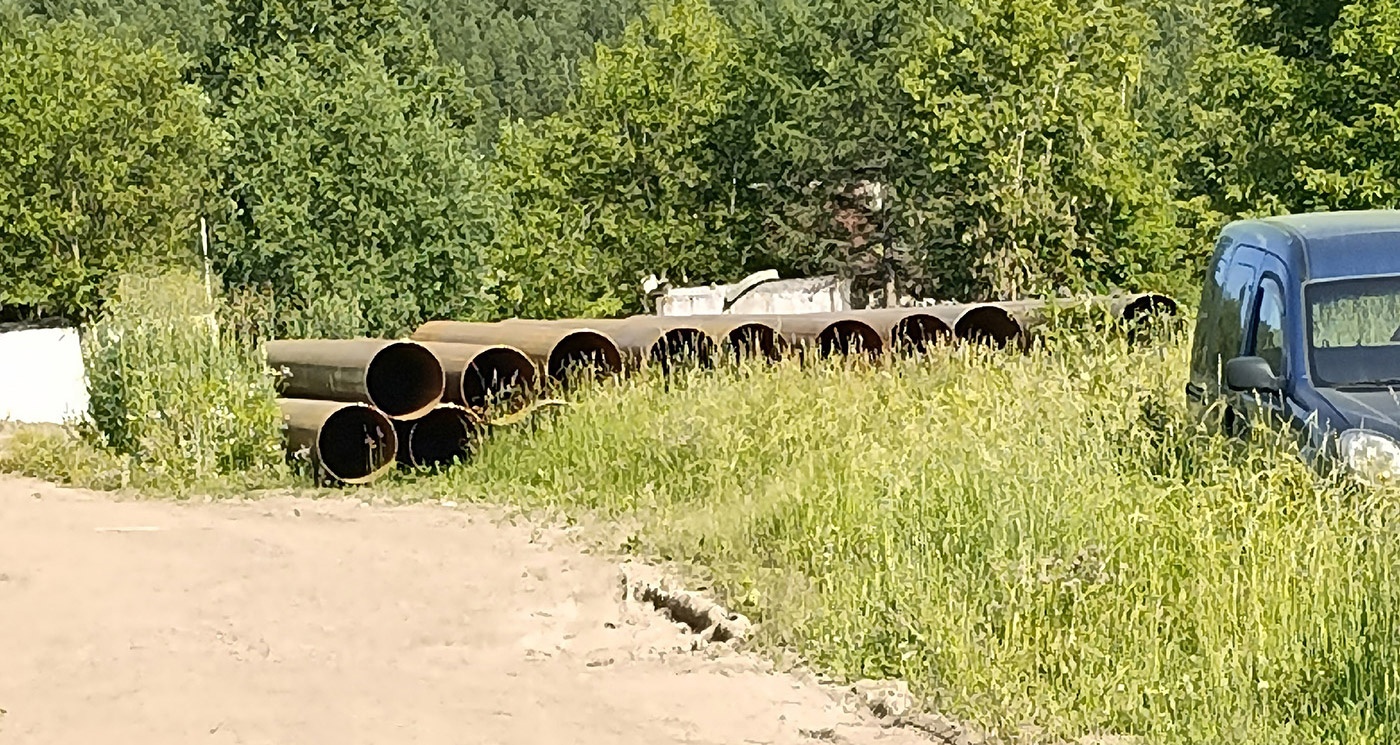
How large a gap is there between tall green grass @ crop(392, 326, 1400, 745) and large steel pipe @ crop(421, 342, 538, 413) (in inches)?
87.8

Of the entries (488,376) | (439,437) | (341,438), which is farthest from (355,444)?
(488,376)

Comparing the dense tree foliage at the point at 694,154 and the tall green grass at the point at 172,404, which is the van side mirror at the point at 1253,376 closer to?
the tall green grass at the point at 172,404

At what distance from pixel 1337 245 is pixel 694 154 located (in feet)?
135

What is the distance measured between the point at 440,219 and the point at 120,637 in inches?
1215

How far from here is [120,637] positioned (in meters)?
7.33

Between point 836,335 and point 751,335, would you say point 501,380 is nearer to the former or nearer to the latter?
point 751,335

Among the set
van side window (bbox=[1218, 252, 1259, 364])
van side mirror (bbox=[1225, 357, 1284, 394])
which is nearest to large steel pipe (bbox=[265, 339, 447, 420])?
van side window (bbox=[1218, 252, 1259, 364])

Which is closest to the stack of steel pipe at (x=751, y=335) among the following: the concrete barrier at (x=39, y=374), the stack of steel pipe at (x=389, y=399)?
the stack of steel pipe at (x=389, y=399)

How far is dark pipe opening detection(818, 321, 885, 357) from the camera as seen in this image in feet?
47.6

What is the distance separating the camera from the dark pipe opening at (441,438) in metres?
13.3

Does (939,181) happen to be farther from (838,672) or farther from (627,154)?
(838,672)

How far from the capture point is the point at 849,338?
48.0 feet

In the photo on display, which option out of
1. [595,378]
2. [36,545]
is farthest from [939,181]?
[36,545]

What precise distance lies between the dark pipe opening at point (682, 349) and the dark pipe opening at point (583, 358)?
0.39 m
